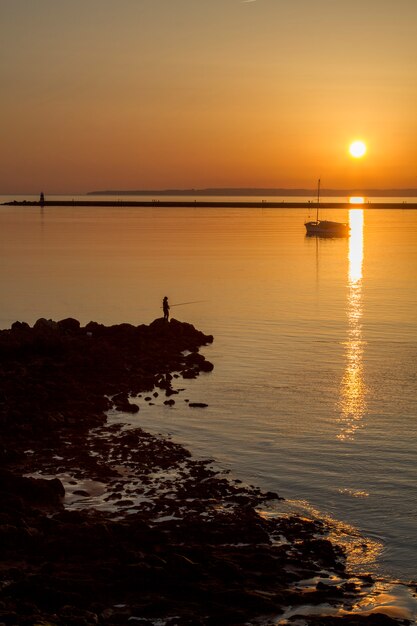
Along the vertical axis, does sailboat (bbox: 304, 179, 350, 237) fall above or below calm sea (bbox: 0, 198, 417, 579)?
above

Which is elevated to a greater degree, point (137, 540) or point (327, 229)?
point (327, 229)

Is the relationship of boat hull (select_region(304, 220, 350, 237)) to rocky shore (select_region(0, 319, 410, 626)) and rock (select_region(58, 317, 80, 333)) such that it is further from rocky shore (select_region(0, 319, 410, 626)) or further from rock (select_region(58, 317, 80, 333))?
rocky shore (select_region(0, 319, 410, 626))

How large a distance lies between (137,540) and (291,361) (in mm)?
17806

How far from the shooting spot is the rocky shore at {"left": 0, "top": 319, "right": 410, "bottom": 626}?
11742 mm

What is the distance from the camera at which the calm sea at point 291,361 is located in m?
17.5

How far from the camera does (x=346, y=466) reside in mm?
18891

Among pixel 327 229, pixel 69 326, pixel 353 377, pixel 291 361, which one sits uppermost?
pixel 327 229

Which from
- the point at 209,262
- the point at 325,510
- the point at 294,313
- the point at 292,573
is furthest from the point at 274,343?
the point at 209,262

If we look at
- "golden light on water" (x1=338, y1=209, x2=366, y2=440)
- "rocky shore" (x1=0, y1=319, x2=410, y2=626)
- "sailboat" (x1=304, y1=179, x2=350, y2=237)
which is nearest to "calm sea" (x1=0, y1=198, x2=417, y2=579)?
"golden light on water" (x1=338, y1=209, x2=366, y2=440)

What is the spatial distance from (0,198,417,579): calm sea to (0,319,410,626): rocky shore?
1204 millimetres

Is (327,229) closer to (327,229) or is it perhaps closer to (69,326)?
(327,229)

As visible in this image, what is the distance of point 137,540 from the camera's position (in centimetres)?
1373

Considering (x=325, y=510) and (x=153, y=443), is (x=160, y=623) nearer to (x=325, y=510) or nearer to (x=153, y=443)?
(x=325, y=510)

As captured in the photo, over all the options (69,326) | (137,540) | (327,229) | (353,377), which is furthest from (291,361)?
(327,229)
